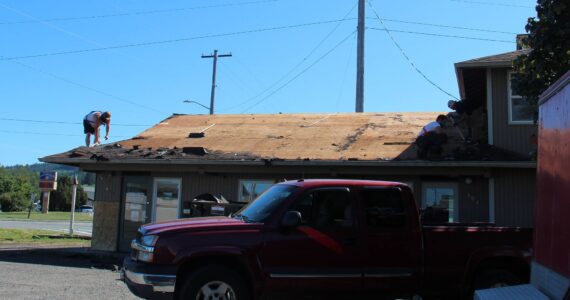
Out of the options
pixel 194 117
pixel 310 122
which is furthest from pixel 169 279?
pixel 194 117

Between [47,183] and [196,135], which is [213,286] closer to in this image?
[196,135]

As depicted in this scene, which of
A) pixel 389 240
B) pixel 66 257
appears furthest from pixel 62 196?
pixel 389 240

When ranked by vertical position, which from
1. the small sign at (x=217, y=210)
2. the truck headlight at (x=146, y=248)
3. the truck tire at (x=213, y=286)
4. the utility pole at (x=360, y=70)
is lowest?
the truck tire at (x=213, y=286)

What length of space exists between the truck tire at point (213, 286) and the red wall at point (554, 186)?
3248 mm

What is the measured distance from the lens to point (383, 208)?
7.24 meters

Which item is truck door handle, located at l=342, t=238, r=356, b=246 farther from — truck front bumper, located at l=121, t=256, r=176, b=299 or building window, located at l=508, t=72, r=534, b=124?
building window, located at l=508, t=72, r=534, b=124

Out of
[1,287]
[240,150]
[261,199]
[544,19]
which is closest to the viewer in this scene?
[261,199]

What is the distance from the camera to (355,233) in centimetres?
697

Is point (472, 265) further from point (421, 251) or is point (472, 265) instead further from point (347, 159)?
point (347, 159)

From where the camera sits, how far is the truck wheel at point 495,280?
7.41 m

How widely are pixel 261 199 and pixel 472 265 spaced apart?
9.56 ft

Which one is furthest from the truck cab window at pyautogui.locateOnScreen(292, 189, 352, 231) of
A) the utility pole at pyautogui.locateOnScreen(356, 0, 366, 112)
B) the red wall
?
the utility pole at pyautogui.locateOnScreen(356, 0, 366, 112)

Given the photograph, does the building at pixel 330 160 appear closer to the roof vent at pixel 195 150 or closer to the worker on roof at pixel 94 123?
the roof vent at pixel 195 150

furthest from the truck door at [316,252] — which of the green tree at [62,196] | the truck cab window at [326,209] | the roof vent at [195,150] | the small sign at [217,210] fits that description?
the green tree at [62,196]
